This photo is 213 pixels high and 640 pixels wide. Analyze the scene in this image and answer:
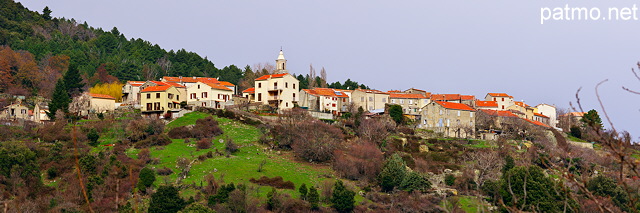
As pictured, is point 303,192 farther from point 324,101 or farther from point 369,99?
point 369,99

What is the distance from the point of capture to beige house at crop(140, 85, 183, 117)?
219ft

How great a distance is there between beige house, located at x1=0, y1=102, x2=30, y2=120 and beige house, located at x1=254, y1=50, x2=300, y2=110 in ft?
76.5

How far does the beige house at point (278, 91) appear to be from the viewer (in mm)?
70750

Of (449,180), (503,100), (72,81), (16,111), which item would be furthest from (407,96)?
(16,111)

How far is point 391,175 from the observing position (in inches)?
1970

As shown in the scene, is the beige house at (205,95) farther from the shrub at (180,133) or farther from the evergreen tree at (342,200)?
the evergreen tree at (342,200)

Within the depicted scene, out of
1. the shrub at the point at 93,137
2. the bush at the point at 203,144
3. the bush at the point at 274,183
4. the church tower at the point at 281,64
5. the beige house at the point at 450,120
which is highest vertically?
the church tower at the point at 281,64

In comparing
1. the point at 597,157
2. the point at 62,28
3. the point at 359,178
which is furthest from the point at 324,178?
the point at 62,28

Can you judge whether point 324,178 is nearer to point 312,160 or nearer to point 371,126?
point 312,160

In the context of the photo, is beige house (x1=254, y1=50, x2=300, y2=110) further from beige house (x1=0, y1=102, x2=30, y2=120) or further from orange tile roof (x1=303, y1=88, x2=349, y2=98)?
beige house (x1=0, y1=102, x2=30, y2=120)

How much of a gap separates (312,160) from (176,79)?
2905cm

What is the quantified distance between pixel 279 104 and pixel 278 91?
4.65 feet

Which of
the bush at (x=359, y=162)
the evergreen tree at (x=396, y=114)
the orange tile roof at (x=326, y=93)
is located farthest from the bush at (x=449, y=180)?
the orange tile roof at (x=326, y=93)

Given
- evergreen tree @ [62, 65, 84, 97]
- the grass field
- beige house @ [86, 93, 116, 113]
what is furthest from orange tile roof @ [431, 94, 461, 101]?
evergreen tree @ [62, 65, 84, 97]
